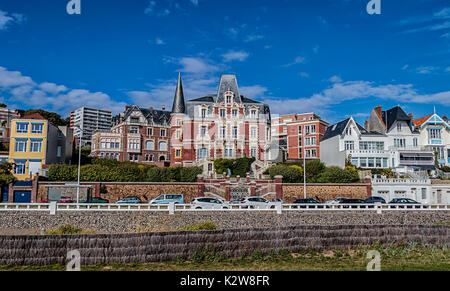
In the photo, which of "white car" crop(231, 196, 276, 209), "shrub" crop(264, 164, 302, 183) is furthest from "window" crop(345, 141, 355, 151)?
"white car" crop(231, 196, 276, 209)

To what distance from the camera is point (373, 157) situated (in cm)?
4950

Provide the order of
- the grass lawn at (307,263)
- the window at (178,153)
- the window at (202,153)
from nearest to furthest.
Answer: the grass lawn at (307,263)
the window at (202,153)
the window at (178,153)

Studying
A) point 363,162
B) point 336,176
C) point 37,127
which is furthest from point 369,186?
point 37,127

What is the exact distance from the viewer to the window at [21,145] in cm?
4534

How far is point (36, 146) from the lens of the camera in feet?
150

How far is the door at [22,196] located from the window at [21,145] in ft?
31.5

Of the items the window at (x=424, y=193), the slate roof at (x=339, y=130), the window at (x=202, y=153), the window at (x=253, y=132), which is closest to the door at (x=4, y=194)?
the window at (x=202, y=153)

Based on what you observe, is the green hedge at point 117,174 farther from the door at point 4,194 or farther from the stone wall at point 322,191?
the stone wall at point 322,191

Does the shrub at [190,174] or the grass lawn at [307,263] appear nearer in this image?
the grass lawn at [307,263]

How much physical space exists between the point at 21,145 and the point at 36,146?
68.6 inches

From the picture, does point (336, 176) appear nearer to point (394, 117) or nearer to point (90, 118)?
point (394, 117)

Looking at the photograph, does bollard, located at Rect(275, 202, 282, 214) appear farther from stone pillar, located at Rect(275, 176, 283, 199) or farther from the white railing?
stone pillar, located at Rect(275, 176, 283, 199)
